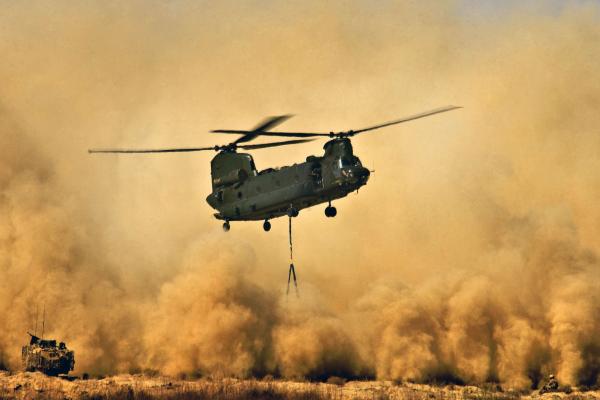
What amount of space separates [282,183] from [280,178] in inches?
12.7

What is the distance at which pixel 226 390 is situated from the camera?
67.6m

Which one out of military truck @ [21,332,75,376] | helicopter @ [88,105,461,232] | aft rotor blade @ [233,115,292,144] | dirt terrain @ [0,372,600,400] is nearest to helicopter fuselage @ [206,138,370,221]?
helicopter @ [88,105,461,232]

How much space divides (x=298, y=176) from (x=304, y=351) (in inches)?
503

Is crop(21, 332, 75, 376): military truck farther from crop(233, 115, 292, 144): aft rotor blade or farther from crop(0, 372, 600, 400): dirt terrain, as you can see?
crop(233, 115, 292, 144): aft rotor blade

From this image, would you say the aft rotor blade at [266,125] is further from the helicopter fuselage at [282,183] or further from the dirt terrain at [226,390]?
the dirt terrain at [226,390]

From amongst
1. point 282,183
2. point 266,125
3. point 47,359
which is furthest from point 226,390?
point 266,125

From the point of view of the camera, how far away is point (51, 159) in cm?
9944

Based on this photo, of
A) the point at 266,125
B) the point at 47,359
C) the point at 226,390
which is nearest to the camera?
the point at 266,125

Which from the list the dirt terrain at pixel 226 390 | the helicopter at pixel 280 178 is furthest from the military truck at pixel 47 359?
the helicopter at pixel 280 178

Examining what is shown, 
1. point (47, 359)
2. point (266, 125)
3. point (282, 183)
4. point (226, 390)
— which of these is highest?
point (266, 125)

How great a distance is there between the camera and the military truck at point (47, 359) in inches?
2778

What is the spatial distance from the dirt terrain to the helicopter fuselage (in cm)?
862

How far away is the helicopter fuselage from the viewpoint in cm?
6506

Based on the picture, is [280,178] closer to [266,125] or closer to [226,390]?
[266,125]
